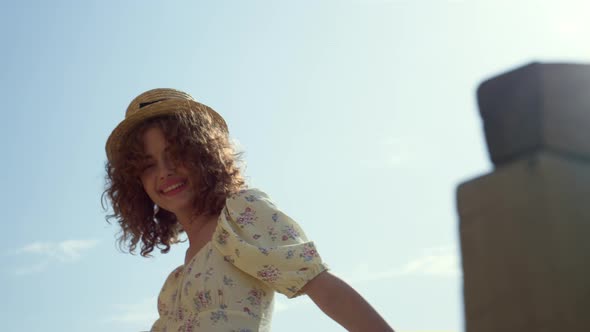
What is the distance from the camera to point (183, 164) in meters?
3.26

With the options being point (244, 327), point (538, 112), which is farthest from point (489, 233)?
point (244, 327)

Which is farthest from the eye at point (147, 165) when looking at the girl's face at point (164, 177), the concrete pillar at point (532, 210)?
the concrete pillar at point (532, 210)

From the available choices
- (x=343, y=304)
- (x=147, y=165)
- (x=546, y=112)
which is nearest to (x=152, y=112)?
(x=147, y=165)

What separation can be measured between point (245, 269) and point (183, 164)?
2.13 ft

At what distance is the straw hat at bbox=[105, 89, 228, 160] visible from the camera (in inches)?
135

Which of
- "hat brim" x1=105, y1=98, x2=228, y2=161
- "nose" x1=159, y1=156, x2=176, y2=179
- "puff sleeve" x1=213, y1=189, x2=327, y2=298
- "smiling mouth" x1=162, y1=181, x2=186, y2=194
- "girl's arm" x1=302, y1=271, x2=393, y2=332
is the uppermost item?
"hat brim" x1=105, y1=98, x2=228, y2=161

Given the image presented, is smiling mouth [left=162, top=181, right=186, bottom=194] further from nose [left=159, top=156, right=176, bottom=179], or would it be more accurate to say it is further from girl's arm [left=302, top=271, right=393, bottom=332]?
girl's arm [left=302, top=271, right=393, bottom=332]

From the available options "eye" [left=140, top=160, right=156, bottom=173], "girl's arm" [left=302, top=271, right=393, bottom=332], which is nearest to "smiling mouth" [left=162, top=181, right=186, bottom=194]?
"eye" [left=140, top=160, right=156, bottom=173]

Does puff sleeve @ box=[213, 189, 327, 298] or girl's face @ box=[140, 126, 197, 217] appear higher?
girl's face @ box=[140, 126, 197, 217]

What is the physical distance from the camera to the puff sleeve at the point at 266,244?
271 cm

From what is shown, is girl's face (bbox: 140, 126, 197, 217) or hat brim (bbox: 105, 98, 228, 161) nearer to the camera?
girl's face (bbox: 140, 126, 197, 217)

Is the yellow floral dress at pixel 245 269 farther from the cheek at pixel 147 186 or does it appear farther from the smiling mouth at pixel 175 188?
the cheek at pixel 147 186

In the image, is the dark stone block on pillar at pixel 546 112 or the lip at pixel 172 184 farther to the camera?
the lip at pixel 172 184

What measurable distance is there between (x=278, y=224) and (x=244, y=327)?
387 mm
